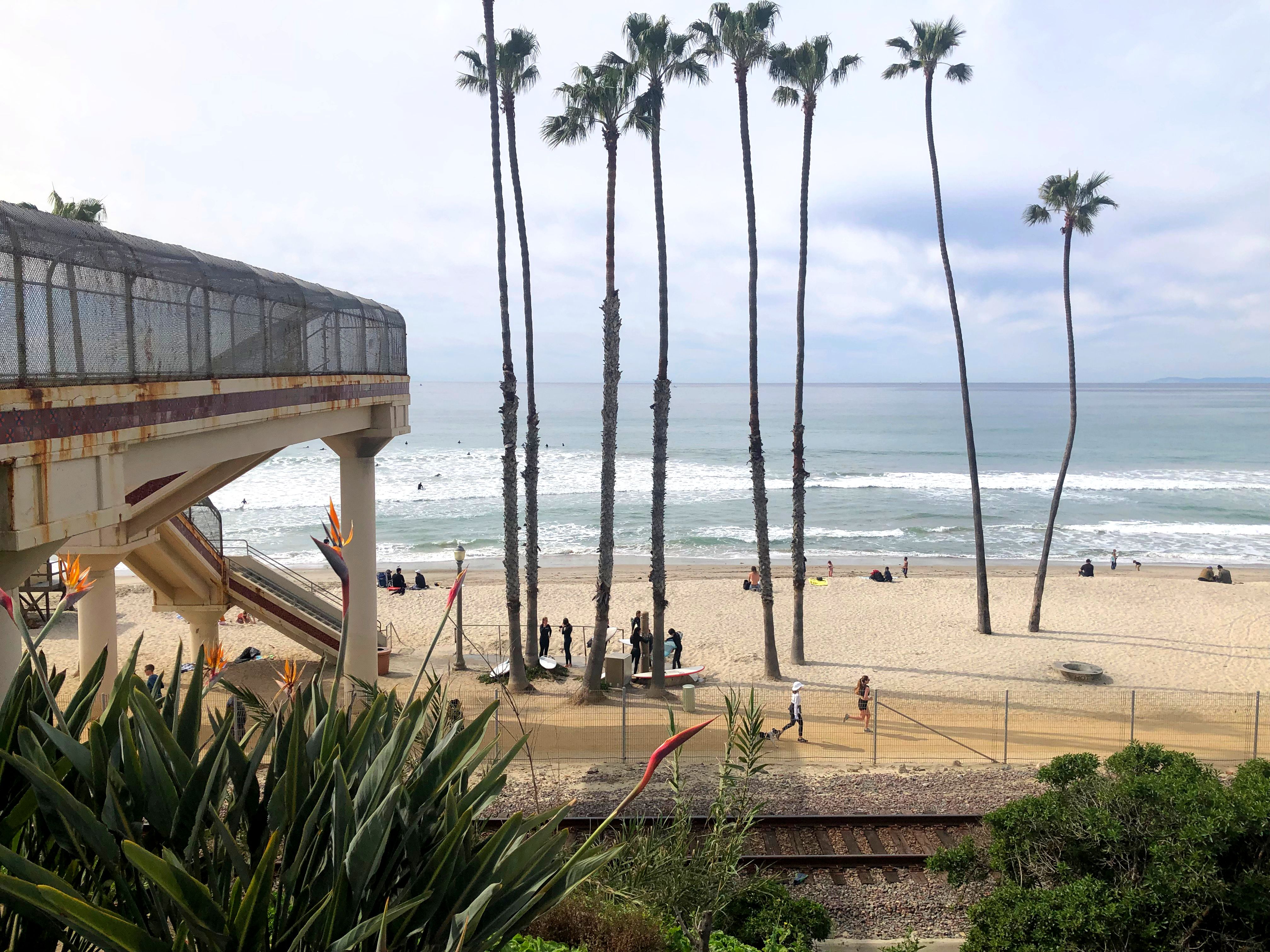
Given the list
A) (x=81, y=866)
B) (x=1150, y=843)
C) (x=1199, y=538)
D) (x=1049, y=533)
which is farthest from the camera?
(x=1199, y=538)

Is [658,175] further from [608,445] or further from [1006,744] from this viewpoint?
[1006,744]

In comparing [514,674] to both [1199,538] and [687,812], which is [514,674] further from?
[1199,538]

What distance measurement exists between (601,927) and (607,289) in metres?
14.4

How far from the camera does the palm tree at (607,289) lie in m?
17.9

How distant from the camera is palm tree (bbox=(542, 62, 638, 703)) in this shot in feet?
58.7

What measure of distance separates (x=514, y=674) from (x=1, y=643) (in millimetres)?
12944

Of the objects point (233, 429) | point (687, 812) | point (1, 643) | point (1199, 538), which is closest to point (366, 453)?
point (233, 429)

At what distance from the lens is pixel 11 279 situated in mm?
5496

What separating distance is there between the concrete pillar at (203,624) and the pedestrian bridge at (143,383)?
143 inches

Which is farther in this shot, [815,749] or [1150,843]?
[815,749]

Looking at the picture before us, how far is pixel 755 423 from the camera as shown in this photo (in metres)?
20.4

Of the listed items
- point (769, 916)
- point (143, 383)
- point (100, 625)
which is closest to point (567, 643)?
point (100, 625)

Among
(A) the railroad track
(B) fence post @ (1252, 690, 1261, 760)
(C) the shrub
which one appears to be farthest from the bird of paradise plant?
(B) fence post @ (1252, 690, 1261, 760)

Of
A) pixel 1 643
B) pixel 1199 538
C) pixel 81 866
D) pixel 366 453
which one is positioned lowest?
pixel 1199 538
